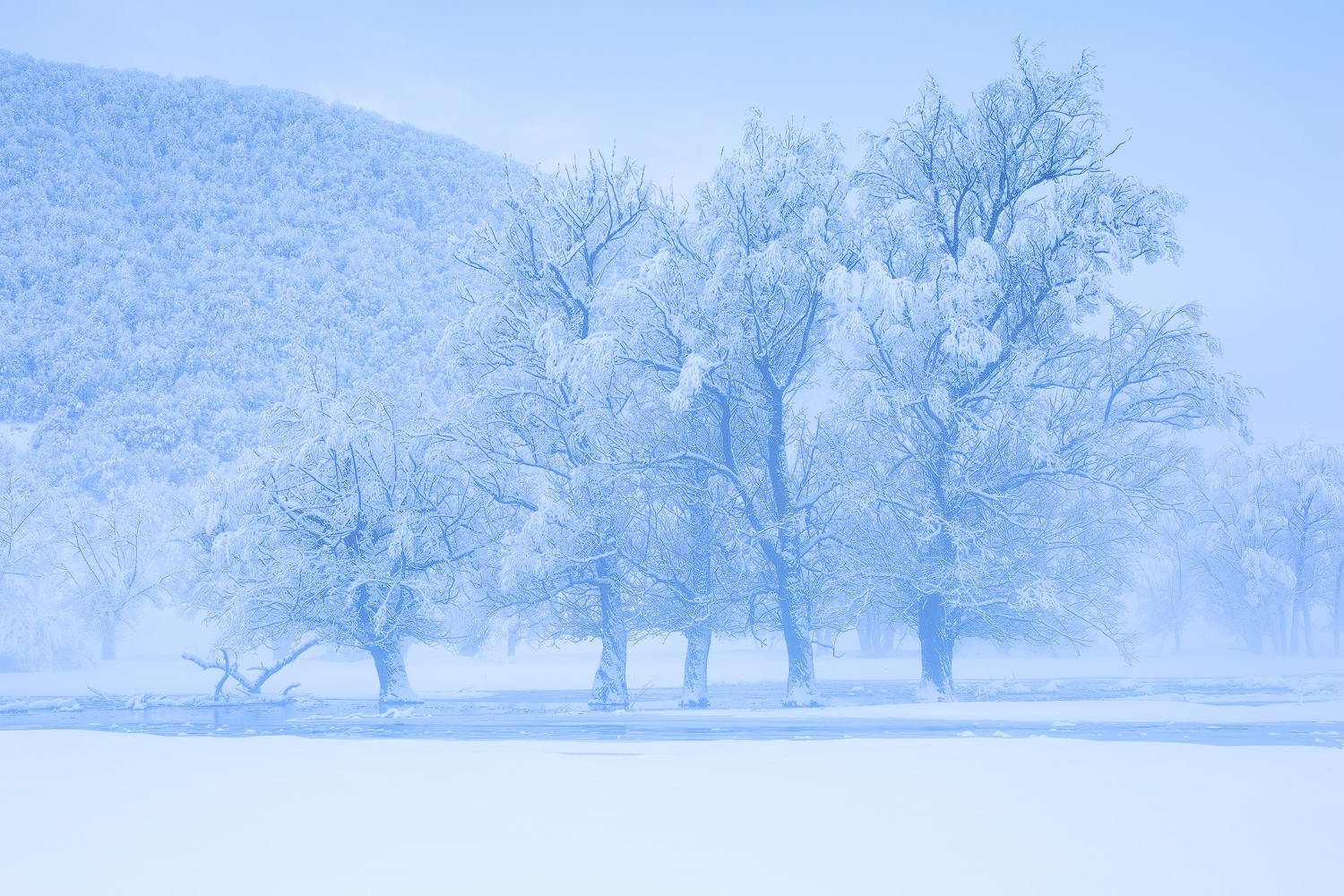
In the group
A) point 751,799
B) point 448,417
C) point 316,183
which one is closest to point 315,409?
point 448,417

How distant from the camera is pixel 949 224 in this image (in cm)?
2522

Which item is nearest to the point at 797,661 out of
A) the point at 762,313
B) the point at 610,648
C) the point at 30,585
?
the point at 610,648

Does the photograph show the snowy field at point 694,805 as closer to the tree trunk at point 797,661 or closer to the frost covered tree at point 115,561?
the tree trunk at point 797,661

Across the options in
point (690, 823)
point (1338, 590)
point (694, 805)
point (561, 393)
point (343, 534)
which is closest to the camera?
point (690, 823)

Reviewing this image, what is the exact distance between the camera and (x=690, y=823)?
8734 mm

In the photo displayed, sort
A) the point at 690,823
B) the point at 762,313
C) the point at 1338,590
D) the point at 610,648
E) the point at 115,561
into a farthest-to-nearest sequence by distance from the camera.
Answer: the point at 115,561, the point at 1338,590, the point at 610,648, the point at 762,313, the point at 690,823

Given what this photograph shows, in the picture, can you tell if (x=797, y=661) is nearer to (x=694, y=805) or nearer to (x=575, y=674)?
(x=694, y=805)

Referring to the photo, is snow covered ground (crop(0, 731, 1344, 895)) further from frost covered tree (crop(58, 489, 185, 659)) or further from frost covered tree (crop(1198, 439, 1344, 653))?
frost covered tree (crop(58, 489, 185, 659))

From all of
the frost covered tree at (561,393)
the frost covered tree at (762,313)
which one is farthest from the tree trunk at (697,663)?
the frost covered tree at (762,313)

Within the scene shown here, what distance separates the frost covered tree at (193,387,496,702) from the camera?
26781 mm

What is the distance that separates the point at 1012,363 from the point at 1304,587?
38167mm

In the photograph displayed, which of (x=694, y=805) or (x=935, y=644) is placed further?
(x=935, y=644)

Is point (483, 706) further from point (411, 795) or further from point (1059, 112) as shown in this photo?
point (1059, 112)

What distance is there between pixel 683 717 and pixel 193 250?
5190 inches
